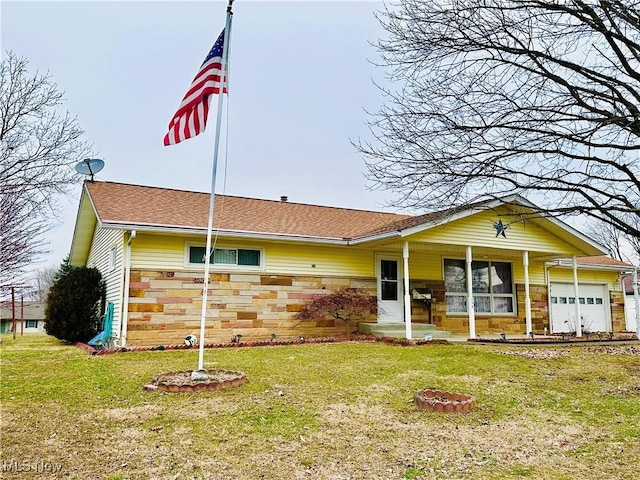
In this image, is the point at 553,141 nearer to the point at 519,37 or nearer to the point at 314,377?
the point at 519,37

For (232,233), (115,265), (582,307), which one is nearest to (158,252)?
(115,265)

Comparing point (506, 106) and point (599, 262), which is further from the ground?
point (506, 106)

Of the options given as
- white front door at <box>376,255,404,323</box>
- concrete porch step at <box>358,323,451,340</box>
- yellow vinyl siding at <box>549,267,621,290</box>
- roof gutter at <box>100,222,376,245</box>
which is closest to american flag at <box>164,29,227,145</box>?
roof gutter at <box>100,222,376,245</box>

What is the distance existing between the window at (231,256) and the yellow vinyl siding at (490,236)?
4.04 m

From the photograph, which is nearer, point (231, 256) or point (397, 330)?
point (231, 256)

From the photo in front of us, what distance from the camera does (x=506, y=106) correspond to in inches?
286

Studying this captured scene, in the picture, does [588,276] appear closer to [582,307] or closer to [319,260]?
[582,307]

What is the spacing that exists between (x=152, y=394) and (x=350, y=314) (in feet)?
25.1

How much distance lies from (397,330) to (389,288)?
1459 millimetres

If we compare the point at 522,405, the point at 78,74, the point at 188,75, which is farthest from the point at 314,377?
the point at 78,74

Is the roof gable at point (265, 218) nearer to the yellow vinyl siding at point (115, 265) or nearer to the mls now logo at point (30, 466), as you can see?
the yellow vinyl siding at point (115, 265)

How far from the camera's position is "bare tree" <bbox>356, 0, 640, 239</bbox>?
6.87 meters

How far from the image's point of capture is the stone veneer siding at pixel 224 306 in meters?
11.5

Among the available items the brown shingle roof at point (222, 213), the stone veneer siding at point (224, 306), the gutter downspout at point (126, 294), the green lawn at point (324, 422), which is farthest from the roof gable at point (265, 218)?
the green lawn at point (324, 422)
